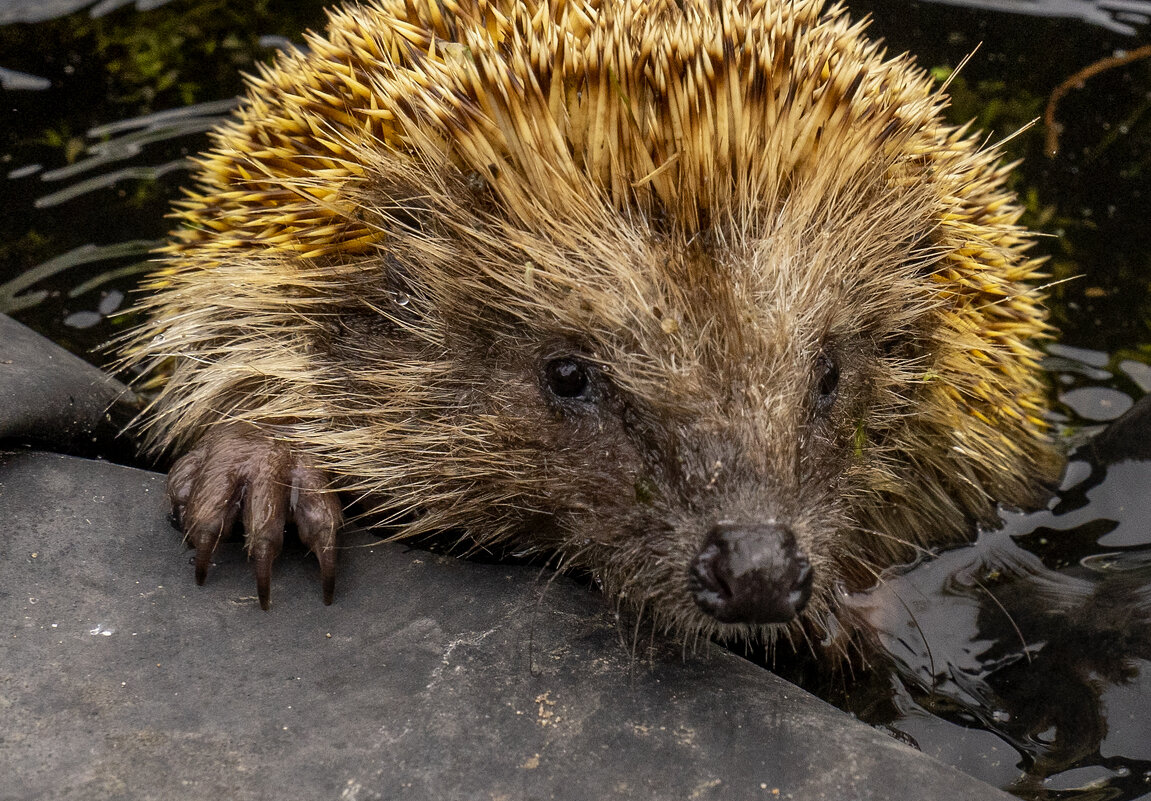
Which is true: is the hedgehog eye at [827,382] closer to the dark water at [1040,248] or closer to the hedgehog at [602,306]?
the hedgehog at [602,306]

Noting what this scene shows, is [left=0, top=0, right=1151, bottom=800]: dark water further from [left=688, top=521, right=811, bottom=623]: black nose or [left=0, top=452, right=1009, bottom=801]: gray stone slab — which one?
[left=688, top=521, right=811, bottom=623]: black nose

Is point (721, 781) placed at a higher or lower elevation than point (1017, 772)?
higher

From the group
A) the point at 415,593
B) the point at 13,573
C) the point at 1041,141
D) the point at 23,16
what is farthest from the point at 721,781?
the point at 23,16

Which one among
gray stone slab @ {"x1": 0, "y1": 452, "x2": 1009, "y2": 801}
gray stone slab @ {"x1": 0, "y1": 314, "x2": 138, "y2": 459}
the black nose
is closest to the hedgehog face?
the black nose

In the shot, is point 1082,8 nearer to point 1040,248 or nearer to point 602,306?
point 1040,248

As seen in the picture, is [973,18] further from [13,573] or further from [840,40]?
[13,573]

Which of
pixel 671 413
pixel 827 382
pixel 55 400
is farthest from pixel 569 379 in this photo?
pixel 55 400

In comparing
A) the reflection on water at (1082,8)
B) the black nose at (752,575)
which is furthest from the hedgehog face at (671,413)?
the reflection on water at (1082,8)
